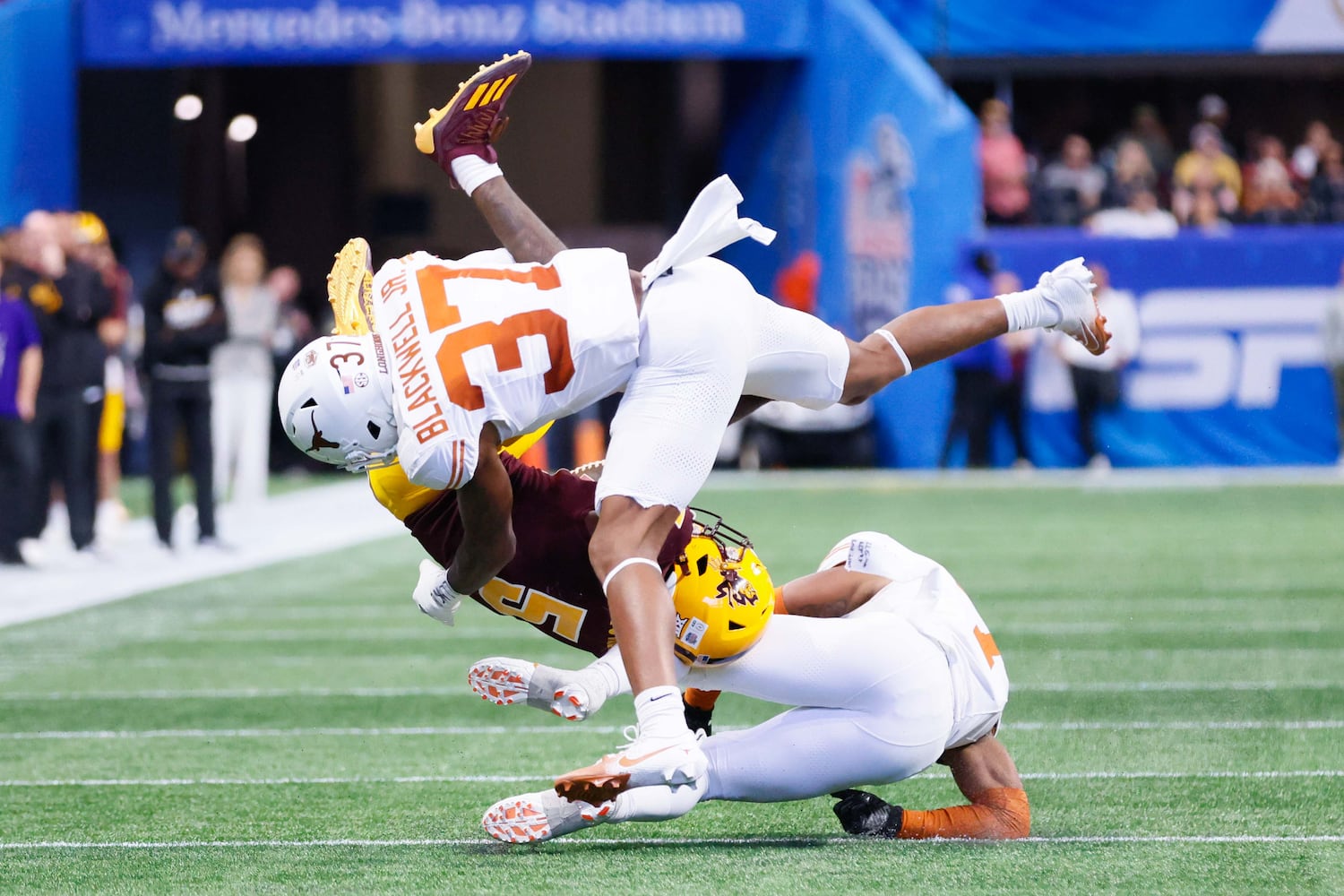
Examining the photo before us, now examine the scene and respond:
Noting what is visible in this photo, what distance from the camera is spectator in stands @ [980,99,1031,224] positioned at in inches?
661

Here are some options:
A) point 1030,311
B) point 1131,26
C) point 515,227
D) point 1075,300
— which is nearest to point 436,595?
point 515,227

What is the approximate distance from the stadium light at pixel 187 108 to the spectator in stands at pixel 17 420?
10.3 meters

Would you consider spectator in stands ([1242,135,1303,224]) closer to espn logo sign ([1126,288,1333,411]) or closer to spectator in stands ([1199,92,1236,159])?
spectator in stands ([1199,92,1236,159])

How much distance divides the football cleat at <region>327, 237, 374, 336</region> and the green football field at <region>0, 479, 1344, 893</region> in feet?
3.76

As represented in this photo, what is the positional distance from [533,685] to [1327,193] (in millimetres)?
14476

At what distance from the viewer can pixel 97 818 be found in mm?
4574

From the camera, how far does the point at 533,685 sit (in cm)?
419

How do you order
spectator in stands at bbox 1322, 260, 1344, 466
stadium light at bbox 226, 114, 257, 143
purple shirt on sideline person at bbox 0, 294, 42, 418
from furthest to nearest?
stadium light at bbox 226, 114, 257, 143, spectator in stands at bbox 1322, 260, 1344, 466, purple shirt on sideline person at bbox 0, 294, 42, 418

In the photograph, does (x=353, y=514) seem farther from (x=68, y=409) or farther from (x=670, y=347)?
(x=670, y=347)

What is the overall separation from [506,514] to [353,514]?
31.3 feet

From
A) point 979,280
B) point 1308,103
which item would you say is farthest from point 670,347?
point 1308,103

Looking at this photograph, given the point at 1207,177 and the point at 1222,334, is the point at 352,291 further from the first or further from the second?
the point at 1207,177

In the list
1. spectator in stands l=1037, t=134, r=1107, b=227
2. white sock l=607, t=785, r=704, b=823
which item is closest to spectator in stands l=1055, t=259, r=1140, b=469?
spectator in stands l=1037, t=134, r=1107, b=227

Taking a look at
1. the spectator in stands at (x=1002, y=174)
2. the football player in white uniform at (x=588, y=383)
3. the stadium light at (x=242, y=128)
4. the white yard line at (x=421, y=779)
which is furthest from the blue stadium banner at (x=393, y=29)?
the football player in white uniform at (x=588, y=383)
